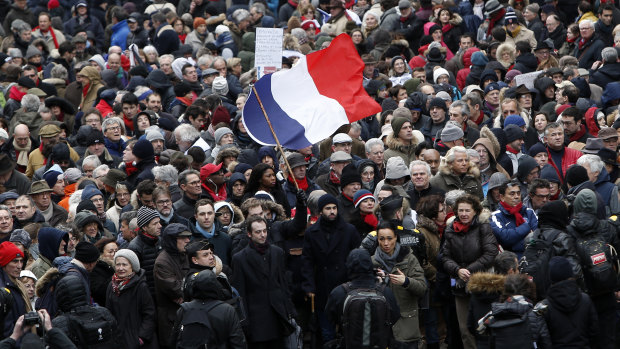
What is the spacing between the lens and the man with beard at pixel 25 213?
12.8 m

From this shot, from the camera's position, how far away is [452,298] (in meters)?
11.5

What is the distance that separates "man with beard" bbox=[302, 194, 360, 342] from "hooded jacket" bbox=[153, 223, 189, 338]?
1.22 meters

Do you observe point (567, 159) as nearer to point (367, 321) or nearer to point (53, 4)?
point (367, 321)

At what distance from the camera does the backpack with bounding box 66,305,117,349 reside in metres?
9.41

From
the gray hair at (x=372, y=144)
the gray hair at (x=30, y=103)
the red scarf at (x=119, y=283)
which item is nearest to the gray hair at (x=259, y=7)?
the gray hair at (x=30, y=103)

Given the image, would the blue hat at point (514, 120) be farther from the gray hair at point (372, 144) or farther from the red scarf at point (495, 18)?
the red scarf at point (495, 18)

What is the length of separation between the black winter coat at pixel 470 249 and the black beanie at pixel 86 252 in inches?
132

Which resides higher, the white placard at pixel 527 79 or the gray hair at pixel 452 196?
the gray hair at pixel 452 196

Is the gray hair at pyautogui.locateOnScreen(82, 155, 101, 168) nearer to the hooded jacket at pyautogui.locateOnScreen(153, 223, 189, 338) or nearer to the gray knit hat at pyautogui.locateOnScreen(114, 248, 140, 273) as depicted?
the hooded jacket at pyautogui.locateOnScreen(153, 223, 189, 338)

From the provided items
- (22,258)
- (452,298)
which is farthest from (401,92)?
(22,258)

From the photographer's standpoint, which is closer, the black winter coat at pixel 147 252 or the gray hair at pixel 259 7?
the black winter coat at pixel 147 252

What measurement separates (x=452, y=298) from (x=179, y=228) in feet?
9.39

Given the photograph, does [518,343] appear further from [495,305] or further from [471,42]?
[471,42]

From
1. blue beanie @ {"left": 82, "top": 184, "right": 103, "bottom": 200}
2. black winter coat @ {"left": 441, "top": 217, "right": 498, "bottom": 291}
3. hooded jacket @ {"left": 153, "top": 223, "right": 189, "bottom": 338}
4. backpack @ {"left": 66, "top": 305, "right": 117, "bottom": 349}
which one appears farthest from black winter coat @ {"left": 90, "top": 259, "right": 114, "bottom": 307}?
black winter coat @ {"left": 441, "top": 217, "right": 498, "bottom": 291}
